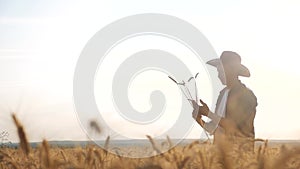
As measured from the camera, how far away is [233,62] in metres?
5.09

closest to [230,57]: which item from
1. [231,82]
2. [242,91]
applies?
[231,82]

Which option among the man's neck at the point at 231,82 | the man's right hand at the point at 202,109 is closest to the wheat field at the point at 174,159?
the man's right hand at the point at 202,109

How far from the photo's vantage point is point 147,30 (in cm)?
365

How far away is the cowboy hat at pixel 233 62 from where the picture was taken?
16.6 ft

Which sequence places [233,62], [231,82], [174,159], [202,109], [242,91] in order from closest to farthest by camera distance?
[174,159] < [202,109] < [242,91] < [231,82] < [233,62]

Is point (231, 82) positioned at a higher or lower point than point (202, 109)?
higher

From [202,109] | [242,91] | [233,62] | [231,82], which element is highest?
[233,62]

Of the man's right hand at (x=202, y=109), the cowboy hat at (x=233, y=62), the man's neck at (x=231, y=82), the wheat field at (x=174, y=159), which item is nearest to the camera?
the wheat field at (x=174, y=159)

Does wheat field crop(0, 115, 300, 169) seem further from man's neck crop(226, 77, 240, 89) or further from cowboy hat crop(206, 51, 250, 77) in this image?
cowboy hat crop(206, 51, 250, 77)

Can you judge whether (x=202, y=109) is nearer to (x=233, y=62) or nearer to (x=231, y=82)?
(x=231, y=82)

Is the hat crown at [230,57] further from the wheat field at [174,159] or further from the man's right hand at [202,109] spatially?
the wheat field at [174,159]

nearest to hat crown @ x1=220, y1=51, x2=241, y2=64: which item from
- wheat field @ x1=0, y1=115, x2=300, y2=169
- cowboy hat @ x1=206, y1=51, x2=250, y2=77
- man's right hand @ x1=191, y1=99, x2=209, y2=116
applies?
cowboy hat @ x1=206, y1=51, x2=250, y2=77

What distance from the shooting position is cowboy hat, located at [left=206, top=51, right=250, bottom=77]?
507 cm

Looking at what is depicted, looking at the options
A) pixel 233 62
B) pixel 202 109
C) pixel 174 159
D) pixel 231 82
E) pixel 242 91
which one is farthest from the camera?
pixel 233 62
